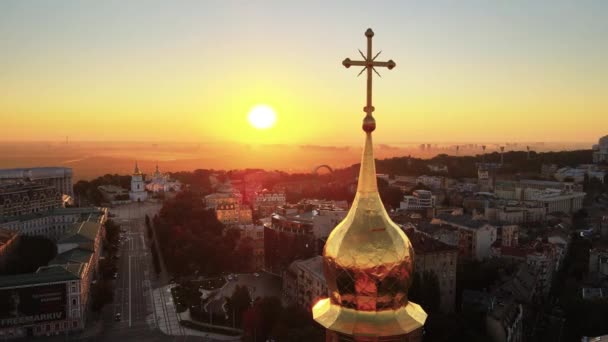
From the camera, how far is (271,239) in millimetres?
28656

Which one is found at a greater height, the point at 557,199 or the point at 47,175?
the point at 47,175

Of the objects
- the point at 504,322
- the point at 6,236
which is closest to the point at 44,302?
the point at 6,236

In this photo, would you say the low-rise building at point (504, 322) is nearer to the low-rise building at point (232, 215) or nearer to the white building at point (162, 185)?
the low-rise building at point (232, 215)

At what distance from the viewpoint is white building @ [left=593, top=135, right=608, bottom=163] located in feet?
231

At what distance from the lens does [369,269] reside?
3678 mm

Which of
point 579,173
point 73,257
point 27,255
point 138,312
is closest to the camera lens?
point 138,312

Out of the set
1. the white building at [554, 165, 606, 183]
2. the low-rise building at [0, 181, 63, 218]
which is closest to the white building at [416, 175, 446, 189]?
the white building at [554, 165, 606, 183]

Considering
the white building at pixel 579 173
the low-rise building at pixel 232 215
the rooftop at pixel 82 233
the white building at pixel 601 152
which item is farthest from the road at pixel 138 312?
the white building at pixel 601 152

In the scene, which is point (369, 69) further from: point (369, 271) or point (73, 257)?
point (73, 257)

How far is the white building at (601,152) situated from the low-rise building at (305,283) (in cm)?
6204

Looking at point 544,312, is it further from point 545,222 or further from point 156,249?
point 156,249

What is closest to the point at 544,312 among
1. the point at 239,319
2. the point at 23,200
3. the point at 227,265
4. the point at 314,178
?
the point at 239,319

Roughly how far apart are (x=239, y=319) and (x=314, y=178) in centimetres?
4626

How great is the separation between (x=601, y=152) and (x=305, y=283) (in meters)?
64.4
